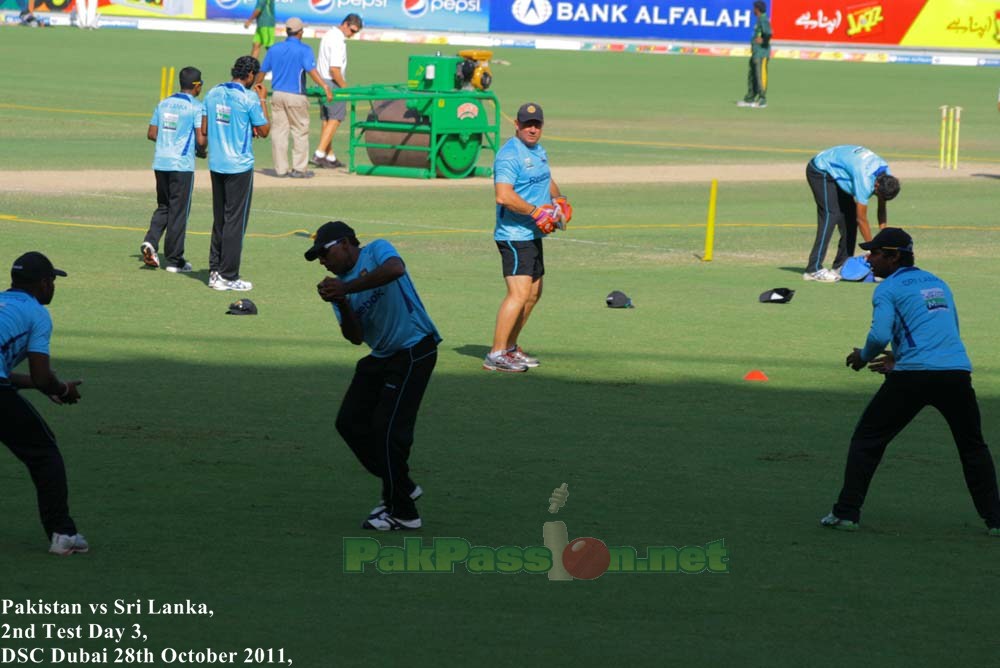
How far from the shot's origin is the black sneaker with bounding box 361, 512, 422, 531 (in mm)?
9180

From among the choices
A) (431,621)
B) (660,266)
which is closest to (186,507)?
(431,621)

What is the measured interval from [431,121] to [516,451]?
17679mm

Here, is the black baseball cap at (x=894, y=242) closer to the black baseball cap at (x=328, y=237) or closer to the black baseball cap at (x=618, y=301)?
the black baseball cap at (x=328, y=237)

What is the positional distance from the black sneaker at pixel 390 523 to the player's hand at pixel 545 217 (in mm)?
5046

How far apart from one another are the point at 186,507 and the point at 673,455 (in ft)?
10.9

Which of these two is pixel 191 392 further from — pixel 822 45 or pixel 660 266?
pixel 822 45

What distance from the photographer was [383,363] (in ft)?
30.3

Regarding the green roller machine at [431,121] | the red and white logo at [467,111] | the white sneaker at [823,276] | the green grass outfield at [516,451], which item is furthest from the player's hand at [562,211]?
the red and white logo at [467,111]

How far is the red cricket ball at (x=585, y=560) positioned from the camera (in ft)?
27.7

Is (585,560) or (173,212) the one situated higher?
(173,212)

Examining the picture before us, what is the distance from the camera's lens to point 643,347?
50.5 ft

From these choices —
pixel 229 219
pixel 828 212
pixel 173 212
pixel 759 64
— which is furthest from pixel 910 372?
pixel 759 64

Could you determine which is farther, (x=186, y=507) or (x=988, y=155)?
(x=988, y=155)

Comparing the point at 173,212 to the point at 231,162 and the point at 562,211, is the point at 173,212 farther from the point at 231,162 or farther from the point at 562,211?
the point at 562,211
